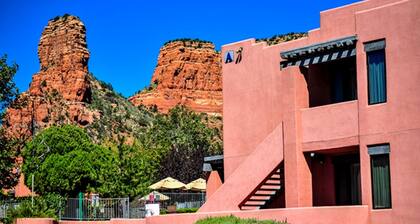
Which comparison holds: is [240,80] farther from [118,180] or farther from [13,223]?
[118,180]

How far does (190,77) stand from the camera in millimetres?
135125

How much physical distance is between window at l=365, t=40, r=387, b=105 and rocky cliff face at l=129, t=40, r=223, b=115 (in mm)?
107527

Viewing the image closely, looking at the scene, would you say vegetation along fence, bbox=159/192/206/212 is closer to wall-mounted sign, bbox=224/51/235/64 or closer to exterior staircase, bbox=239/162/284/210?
wall-mounted sign, bbox=224/51/235/64

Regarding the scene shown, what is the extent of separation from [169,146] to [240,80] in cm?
4256

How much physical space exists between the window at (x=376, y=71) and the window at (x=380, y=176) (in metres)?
1.42

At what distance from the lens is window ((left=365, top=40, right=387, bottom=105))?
23500 mm

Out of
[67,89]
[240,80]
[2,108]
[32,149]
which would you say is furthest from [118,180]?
[67,89]

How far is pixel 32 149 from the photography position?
175 ft

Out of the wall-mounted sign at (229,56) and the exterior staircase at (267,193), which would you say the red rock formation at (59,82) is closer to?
the wall-mounted sign at (229,56)

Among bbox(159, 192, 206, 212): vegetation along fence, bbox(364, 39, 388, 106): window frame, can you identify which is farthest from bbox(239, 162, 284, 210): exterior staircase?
bbox(159, 192, 206, 212): vegetation along fence

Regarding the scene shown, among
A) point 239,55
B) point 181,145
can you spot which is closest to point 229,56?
point 239,55

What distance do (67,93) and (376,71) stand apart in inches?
2732

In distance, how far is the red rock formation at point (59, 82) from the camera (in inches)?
3314

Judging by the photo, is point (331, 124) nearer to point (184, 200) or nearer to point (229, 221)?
point (229, 221)
